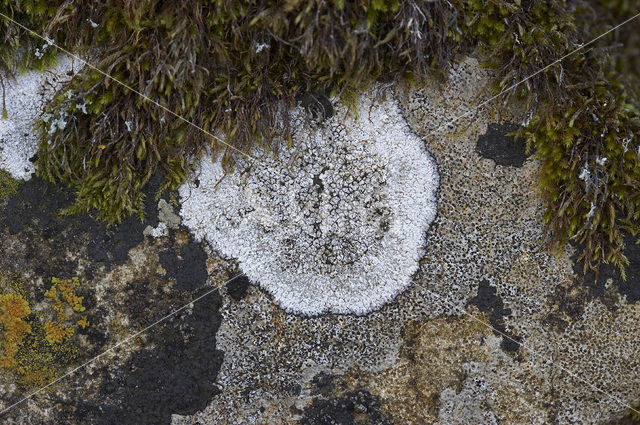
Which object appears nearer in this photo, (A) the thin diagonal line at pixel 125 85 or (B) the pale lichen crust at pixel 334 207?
(A) the thin diagonal line at pixel 125 85

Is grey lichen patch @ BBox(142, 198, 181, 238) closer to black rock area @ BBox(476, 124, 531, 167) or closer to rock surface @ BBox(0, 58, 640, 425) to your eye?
rock surface @ BBox(0, 58, 640, 425)

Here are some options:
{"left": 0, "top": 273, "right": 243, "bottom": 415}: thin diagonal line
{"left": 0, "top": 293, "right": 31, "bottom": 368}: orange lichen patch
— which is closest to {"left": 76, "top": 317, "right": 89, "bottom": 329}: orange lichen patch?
{"left": 0, "top": 273, "right": 243, "bottom": 415}: thin diagonal line

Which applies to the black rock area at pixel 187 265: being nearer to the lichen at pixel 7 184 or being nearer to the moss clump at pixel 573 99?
the lichen at pixel 7 184

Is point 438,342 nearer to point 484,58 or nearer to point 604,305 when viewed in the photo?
point 604,305

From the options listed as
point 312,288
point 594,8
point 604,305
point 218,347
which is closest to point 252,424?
point 218,347

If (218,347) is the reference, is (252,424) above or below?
below

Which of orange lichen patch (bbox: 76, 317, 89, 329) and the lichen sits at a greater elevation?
the lichen

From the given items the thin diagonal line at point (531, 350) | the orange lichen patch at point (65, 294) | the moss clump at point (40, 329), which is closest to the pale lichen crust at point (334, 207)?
the thin diagonal line at point (531, 350)
